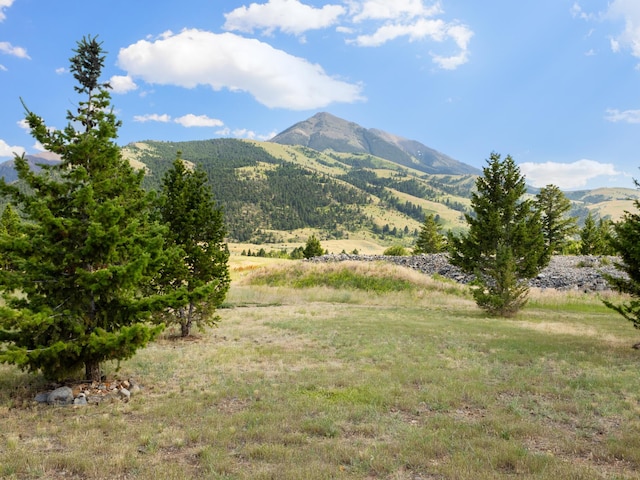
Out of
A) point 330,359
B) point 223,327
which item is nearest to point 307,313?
point 223,327

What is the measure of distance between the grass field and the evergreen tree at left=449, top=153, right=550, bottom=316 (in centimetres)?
693

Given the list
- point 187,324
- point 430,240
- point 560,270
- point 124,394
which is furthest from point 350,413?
point 430,240

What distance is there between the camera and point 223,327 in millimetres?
20719

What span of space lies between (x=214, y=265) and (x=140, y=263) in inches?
338

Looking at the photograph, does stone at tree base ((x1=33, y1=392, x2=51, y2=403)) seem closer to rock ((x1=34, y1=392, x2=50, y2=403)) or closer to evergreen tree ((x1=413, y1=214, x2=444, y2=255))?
rock ((x1=34, y1=392, x2=50, y2=403))

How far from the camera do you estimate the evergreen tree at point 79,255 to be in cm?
880

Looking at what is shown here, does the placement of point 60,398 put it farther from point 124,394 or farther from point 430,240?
point 430,240

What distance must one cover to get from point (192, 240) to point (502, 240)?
18.5m

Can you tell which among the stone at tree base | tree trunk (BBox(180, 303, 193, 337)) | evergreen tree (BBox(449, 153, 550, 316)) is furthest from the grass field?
evergreen tree (BBox(449, 153, 550, 316))

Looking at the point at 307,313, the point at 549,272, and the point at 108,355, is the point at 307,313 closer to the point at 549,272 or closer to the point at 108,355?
the point at 108,355

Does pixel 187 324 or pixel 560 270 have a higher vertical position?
pixel 560 270

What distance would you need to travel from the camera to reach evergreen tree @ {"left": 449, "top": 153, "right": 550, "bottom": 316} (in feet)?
81.6

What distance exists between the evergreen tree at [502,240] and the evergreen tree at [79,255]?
67.7 feet

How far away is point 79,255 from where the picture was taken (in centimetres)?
920
